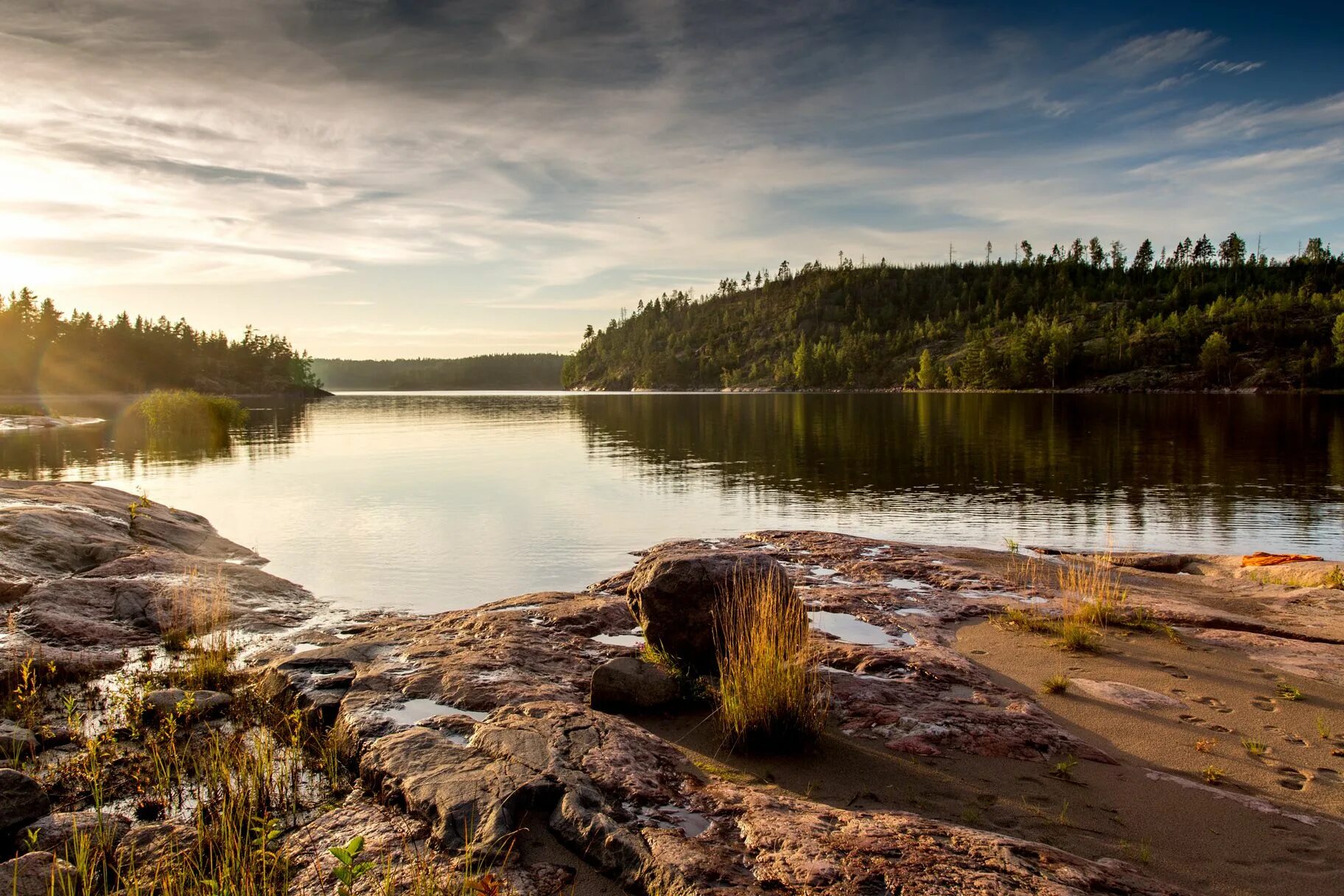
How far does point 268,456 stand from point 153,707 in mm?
45642

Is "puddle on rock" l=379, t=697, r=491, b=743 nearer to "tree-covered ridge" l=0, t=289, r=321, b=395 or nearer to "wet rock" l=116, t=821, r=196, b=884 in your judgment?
"wet rock" l=116, t=821, r=196, b=884

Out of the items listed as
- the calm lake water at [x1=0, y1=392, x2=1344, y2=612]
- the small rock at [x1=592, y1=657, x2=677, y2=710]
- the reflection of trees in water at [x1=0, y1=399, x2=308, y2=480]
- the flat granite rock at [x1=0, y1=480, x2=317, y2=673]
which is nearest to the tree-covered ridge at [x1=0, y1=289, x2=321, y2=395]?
the reflection of trees in water at [x1=0, y1=399, x2=308, y2=480]

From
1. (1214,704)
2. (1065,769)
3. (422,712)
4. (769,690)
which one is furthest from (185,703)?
(1214,704)

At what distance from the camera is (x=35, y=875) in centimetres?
560

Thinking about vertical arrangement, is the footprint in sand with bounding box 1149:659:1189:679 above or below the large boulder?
below

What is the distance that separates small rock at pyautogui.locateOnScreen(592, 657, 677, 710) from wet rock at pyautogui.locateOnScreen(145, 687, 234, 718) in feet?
16.6

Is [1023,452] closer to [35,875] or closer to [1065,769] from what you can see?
[1065,769]

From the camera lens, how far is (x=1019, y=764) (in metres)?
9.06

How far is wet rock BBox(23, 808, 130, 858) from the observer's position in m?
6.63

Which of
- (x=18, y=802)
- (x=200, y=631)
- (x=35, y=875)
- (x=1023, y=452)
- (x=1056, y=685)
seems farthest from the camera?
(x=1023, y=452)

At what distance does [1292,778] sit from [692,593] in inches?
289

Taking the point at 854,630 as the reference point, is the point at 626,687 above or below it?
above

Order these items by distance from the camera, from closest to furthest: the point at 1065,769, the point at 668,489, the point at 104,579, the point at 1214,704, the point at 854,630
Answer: the point at 1065,769, the point at 1214,704, the point at 854,630, the point at 104,579, the point at 668,489

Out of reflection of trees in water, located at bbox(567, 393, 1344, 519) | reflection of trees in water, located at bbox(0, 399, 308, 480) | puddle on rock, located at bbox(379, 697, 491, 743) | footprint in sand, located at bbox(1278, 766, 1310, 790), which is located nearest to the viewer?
footprint in sand, located at bbox(1278, 766, 1310, 790)
